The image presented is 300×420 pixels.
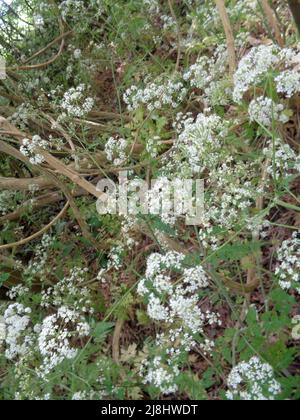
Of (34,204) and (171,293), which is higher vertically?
(34,204)

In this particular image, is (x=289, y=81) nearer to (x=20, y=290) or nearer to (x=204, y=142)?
(x=204, y=142)

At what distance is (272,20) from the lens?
3.90 meters

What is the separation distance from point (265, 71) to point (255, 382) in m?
1.57

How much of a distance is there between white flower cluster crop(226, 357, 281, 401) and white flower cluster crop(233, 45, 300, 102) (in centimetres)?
134

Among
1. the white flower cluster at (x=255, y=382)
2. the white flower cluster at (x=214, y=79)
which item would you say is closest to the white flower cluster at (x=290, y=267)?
the white flower cluster at (x=255, y=382)

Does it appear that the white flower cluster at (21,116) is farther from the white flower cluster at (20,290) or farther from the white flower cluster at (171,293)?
the white flower cluster at (171,293)

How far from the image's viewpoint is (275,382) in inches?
89.5

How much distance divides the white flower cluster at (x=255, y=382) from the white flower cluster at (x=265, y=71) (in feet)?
4.40

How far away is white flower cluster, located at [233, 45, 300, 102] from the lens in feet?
8.47

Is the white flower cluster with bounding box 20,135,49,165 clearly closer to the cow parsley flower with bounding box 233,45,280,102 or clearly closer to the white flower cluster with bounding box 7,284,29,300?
the white flower cluster with bounding box 7,284,29,300

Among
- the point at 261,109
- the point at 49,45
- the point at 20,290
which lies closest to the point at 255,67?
the point at 261,109
